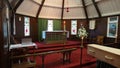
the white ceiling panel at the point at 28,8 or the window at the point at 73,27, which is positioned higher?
the white ceiling panel at the point at 28,8

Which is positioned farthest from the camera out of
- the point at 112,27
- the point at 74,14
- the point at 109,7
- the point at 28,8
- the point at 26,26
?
the point at 74,14

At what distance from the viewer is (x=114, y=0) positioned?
20.1 ft

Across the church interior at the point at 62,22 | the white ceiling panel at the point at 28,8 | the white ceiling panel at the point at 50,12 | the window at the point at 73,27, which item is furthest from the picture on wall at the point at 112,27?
the white ceiling panel at the point at 28,8

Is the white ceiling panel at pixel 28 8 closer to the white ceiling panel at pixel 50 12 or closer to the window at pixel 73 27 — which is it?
the white ceiling panel at pixel 50 12

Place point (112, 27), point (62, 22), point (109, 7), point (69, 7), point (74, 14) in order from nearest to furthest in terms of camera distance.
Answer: point (109, 7), point (112, 27), point (69, 7), point (74, 14), point (62, 22)

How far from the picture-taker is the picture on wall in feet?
21.6

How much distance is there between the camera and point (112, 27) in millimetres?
6797

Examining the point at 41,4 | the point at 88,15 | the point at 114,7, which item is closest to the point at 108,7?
the point at 114,7

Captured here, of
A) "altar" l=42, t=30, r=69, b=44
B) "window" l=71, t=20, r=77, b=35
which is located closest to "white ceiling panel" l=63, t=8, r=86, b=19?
"window" l=71, t=20, r=77, b=35

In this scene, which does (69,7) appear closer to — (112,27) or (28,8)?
(28,8)

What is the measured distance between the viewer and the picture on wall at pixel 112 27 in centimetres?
659

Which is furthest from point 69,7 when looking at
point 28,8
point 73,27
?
point 28,8

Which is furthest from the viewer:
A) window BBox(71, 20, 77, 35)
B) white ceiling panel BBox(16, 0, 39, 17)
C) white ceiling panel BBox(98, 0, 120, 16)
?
window BBox(71, 20, 77, 35)

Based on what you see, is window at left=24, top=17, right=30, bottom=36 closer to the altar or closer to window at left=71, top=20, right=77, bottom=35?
the altar
